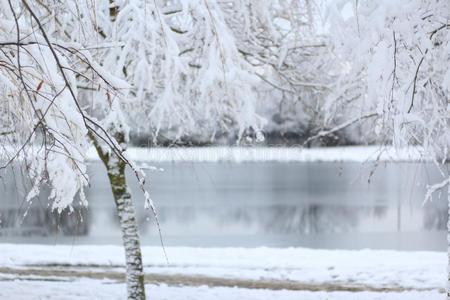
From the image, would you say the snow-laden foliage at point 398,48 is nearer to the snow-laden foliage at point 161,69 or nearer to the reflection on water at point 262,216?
the snow-laden foliage at point 161,69

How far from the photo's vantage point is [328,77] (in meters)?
7.72

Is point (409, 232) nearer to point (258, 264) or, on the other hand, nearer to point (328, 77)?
point (258, 264)

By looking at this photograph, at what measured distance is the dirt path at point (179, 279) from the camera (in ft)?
30.4

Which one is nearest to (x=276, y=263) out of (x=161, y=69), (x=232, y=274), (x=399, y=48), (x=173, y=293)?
(x=232, y=274)

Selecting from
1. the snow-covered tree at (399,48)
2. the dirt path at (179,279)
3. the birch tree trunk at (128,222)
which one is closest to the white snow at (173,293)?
the dirt path at (179,279)

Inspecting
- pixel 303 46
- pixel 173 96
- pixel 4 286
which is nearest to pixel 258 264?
pixel 4 286

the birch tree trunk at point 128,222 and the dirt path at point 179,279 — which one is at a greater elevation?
the birch tree trunk at point 128,222

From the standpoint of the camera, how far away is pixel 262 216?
22.6m

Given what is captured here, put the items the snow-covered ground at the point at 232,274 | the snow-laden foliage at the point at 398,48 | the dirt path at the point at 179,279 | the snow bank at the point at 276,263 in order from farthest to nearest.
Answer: the snow bank at the point at 276,263 → the dirt path at the point at 179,279 → the snow-covered ground at the point at 232,274 → the snow-laden foliage at the point at 398,48

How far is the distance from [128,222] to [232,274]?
3958 millimetres

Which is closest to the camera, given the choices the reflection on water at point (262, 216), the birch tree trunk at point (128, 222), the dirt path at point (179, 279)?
the birch tree trunk at point (128, 222)

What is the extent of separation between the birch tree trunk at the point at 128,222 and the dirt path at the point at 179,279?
287 centimetres

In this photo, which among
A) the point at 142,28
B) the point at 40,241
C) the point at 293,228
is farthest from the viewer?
the point at 293,228

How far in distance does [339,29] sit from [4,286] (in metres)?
7.39
